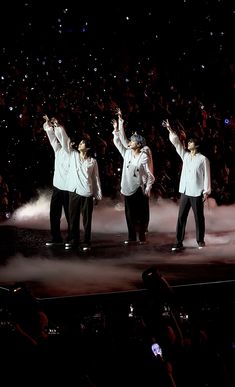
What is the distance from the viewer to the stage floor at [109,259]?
10453 mm

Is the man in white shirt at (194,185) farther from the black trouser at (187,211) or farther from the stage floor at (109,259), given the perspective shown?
the stage floor at (109,259)

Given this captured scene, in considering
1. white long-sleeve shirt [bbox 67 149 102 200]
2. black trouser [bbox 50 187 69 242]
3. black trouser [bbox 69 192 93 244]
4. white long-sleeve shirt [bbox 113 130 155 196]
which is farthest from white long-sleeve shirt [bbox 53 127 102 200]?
white long-sleeve shirt [bbox 113 130 155 196]

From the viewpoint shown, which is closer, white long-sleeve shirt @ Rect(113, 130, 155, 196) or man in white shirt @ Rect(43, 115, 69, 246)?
man in white shirt @ Rect(43, 115, 69, 246)

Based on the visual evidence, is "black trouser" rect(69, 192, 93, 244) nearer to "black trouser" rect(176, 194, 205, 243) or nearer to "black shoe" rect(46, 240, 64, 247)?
"black shoe" rect(46, 240, 64, 247)

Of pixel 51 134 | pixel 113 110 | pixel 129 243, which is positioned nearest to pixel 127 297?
pixel 129 243

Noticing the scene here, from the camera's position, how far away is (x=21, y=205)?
58.4 feet

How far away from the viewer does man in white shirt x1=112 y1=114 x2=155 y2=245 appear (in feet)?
43.4

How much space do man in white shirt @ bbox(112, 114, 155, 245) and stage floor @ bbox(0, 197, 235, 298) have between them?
0.33 meters

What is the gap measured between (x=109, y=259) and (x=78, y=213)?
48.1 inches

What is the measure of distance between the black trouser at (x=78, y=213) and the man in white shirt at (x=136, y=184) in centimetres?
77

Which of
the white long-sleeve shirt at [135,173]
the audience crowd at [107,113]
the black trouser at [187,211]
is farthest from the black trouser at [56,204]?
the audience crowd at [107,113]

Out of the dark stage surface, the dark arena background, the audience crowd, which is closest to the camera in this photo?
the dark stage surface

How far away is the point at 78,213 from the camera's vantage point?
42.6ft

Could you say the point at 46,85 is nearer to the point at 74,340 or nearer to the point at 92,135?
the point at 92,135
